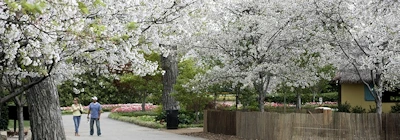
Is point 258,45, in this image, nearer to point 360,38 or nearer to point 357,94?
point 360,38

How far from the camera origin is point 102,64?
1109 cm

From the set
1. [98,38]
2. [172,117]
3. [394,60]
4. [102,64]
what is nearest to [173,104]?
[172,117]

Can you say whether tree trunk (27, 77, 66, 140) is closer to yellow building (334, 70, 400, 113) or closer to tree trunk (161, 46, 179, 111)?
tree trunk (161, 46, 179, 111)

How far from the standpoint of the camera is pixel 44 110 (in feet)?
34.0

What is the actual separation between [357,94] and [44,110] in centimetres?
2313

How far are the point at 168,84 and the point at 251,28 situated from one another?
10.6 metres

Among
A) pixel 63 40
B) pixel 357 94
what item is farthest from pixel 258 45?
pixel 357 94

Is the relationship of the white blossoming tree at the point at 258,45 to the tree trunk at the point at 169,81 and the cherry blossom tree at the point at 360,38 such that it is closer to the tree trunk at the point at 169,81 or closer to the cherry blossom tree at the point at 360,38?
the cherry blossom tree at the point at 360,38

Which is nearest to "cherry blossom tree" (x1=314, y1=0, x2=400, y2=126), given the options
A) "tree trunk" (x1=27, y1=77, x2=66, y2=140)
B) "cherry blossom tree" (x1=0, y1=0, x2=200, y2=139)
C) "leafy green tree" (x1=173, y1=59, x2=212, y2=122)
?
"cherry blossom tree" (x1=0, y1=0, x2=200, y2=139)

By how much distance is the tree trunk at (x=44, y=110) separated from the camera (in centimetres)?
1037

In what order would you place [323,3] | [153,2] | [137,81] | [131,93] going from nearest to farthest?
1. [153,2]
2. [323,3]
3. [137,81]
4. [131,93]

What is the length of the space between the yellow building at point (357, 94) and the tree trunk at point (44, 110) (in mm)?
21107

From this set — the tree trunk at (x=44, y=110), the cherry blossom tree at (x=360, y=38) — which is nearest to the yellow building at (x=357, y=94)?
the cherry blossom tree at (x=360, y=38)

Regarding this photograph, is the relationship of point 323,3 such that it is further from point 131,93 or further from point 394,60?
point 131,93
